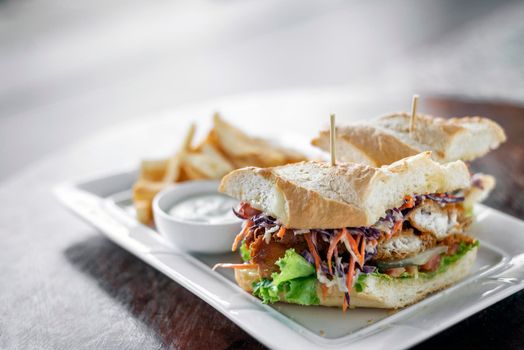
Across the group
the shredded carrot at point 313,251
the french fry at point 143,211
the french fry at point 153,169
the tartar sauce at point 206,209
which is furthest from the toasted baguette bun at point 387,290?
the french fry at point 153,169

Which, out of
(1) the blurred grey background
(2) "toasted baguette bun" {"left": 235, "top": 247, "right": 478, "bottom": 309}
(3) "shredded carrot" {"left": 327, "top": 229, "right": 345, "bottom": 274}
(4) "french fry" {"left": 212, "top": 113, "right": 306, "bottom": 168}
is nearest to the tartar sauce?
(4) "french fry" {"left": 212, "top": 113, "right": 306, "bottom": 168}

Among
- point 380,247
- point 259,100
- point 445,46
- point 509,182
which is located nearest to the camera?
point 380,247

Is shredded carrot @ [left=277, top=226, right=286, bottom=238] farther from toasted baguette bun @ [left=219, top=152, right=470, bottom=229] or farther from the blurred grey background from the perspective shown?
the blurred grey background

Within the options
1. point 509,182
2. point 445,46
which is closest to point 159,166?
point 509,182

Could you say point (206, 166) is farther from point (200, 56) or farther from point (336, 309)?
point (200, 56)

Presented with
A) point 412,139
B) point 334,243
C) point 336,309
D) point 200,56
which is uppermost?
point 412,139

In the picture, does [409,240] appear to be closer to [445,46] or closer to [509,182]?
[509,182]

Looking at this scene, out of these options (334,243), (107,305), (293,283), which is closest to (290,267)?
(293,283)
